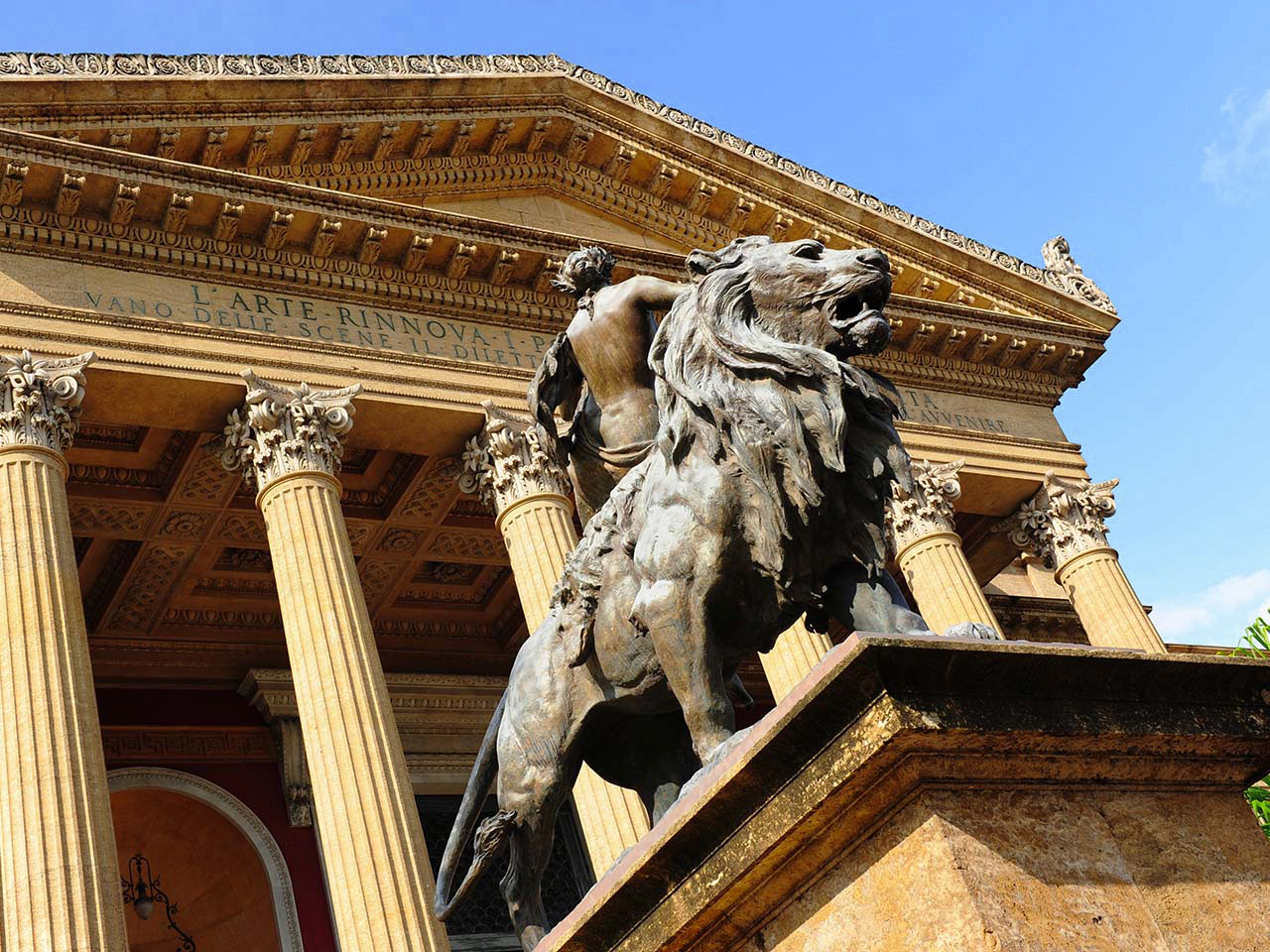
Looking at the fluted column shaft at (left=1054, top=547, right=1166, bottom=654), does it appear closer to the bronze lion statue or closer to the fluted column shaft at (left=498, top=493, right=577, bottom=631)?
the fluted column shaft at (left=498, top=493, right=577, bottom=631)

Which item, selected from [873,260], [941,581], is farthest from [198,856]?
[873,260]

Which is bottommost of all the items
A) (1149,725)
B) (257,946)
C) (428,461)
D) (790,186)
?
(1149,725)

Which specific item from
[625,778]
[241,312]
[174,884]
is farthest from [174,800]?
[625,778]

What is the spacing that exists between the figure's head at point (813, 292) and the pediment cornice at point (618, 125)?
13.1 metres

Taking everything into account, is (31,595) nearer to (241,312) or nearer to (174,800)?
(241,312)

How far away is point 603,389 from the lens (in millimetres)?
5691

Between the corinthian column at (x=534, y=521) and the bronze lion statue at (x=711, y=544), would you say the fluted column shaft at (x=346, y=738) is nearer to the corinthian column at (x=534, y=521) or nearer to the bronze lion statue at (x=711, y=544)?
the corinthian column at (x=534, y=521)

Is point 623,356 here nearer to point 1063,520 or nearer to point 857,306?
point 857,306

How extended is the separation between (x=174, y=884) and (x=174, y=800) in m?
1.07

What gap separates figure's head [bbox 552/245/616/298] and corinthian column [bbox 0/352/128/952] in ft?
24.0

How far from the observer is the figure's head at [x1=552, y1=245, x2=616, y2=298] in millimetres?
6113

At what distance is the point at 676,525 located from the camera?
4438 mm

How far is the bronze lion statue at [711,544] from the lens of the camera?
437 centimetres

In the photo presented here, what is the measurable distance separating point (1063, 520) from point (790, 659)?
22.6 feet
